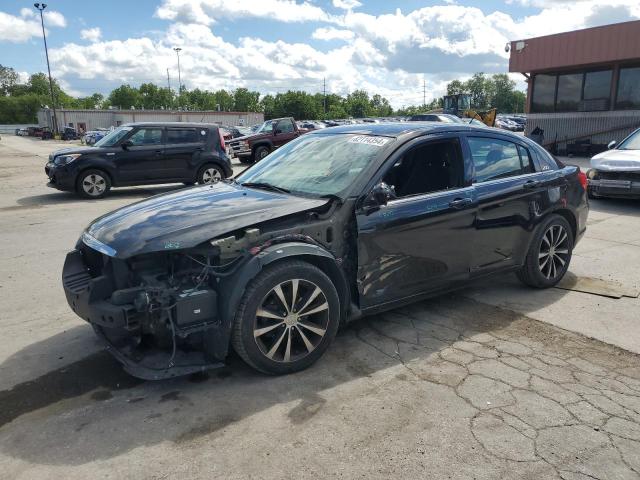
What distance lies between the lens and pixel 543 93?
2458cm

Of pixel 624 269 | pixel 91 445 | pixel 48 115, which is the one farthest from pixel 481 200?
pixel 48 115

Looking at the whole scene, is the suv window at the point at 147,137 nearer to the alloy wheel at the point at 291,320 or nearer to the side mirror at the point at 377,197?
the side mirror at the point at 377,197

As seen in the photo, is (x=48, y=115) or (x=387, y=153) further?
(x=48, y=115)

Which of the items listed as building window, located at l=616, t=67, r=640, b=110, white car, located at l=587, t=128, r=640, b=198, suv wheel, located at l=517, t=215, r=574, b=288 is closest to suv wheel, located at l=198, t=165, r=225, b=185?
white car, located at l=587, t=128, r=640, b=198

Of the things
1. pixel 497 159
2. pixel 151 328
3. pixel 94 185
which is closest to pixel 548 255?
pixel 497 159

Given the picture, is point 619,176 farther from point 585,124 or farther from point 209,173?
point 585,124

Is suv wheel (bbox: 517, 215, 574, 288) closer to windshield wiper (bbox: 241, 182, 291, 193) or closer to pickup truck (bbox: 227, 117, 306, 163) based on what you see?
windshield wiper (bbox: 241, 182, 291, 193)

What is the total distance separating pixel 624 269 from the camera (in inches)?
234

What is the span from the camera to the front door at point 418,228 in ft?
12.4

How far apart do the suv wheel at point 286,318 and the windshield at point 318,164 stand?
0.77m

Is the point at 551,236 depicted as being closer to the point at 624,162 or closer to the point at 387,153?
the point at 387,153

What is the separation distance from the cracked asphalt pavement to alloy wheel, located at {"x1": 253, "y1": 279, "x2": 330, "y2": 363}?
0.20m

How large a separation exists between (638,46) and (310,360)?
70.8 ft

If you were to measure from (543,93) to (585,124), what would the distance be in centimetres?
281
